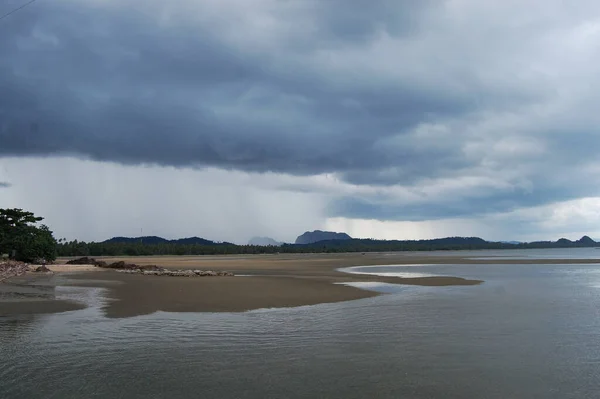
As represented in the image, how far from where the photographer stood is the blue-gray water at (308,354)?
9297 millimetres

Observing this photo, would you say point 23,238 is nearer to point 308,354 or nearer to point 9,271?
point 9,271

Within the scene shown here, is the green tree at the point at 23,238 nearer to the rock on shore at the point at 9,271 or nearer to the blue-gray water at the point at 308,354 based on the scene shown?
the rock on shore at the point at 9,271

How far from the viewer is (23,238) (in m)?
60.0

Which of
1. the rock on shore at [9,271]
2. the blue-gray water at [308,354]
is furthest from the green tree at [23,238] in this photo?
the blue-gray water at [308,354]

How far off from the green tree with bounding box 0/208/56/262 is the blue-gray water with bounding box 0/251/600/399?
46.7m

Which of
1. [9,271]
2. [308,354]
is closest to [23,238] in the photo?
[9,271]

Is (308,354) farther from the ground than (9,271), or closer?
closer

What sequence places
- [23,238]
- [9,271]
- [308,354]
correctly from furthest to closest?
1. [23,238]
2. [9,271]
3. [308,354]

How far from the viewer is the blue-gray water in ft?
30.5

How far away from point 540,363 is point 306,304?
11.6 m

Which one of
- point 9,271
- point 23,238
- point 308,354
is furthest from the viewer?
point 23,238

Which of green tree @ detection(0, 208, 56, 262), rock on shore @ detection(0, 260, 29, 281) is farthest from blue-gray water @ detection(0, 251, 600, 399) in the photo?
green tree @ detection(0, 208, 56, 262)

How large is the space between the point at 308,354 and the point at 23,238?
59.3 metres

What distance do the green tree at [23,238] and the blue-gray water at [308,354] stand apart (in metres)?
46.7
